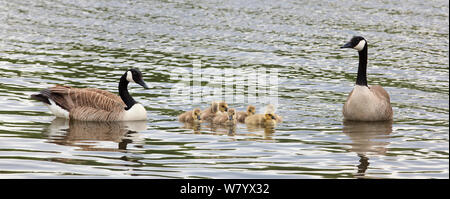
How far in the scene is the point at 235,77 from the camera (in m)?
23.3

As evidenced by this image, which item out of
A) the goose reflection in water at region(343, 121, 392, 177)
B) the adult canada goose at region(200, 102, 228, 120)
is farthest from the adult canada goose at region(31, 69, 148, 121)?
the goose reflection in water at region(343, 121, 392, 177)

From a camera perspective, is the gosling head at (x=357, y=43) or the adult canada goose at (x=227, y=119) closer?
the adult canada goose at (x=227, y=119)

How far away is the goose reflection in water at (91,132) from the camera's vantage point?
14.5m

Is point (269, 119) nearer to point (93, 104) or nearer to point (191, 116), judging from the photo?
point (191, 116)

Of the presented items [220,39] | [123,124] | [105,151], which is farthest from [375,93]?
[220,39]

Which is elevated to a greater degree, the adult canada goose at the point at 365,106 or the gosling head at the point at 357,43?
the gosling head at the point at 357,43

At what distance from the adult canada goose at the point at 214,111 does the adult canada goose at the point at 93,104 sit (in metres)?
1.34

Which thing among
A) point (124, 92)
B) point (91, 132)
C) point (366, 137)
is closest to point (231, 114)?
point (124, 92)

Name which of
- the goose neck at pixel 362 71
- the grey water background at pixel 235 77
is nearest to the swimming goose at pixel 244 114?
the grey water background at pixel 235 77

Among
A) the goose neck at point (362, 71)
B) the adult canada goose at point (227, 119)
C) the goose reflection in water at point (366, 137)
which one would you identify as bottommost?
the goose reflection in water at point (366, 137)

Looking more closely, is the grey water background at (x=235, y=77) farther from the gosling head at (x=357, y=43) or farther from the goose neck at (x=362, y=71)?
the gosling head at (x=357, y=43)

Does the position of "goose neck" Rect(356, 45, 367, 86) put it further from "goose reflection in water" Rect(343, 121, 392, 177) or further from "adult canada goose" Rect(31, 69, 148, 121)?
"adult canada goose" Rect(31, 69, 148, 121)

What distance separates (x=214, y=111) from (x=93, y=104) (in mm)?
2686

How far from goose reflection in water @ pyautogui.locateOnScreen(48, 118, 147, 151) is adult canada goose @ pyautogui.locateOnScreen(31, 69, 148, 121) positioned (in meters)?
0.16
